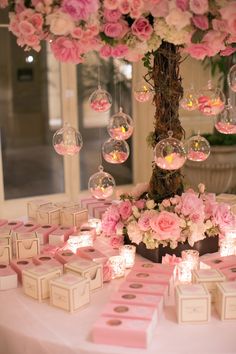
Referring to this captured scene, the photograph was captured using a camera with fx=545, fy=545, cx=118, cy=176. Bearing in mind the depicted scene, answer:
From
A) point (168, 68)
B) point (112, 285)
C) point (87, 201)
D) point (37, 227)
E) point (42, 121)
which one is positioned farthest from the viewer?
point (42, 121)

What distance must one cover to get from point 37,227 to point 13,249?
0.20 m

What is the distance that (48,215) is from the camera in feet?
8.98

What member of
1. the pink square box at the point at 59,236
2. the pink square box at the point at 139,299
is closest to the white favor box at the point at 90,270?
the pink square box at the point at 139,299

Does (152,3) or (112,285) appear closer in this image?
(152,3)

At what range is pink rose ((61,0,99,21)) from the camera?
1.77 meters

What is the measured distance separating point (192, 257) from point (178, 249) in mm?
111

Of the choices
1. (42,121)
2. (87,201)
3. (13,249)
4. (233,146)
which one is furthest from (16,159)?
(13,249)

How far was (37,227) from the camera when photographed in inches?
103

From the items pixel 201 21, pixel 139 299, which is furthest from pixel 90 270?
pixel 201 21

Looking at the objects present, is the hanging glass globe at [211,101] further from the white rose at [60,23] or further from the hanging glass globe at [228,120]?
the white rose at [60,23]

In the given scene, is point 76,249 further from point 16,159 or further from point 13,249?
point 16,159

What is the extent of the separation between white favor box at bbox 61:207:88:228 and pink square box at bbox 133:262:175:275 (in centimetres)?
68

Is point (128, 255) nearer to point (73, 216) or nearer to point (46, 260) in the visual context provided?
point (46, 260)

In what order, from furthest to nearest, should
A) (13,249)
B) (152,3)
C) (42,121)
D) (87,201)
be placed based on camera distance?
(42,121), (87,201), (13,249), (152,3)
